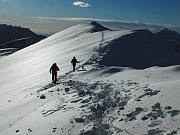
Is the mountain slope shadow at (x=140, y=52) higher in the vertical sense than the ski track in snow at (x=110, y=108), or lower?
lower

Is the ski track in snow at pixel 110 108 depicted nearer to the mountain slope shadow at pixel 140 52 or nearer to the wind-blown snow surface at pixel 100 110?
the wind-blown snow surface at pixel 100 110

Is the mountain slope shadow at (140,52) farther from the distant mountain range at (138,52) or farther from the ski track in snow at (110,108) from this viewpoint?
the ski track in snow at (110,108)

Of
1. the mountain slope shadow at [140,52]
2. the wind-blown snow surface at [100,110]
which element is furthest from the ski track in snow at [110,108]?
the mountain slope shadow at [140,52]

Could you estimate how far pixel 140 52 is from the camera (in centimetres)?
3756

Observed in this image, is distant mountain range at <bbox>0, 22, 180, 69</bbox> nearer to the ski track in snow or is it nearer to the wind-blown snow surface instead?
the wind-blown snow surface

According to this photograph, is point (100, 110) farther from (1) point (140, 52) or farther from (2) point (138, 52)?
(1) point (140, 52)

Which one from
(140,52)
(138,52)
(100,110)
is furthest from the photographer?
(140,52)

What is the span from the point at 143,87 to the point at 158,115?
13.0 feet

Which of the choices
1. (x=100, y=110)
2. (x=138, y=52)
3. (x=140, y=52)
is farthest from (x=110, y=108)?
(x=140, y=52)

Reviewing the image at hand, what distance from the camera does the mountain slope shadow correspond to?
32688mm

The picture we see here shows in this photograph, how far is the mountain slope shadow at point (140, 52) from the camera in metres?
32.7

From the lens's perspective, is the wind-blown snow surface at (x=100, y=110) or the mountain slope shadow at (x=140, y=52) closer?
the wind-blown snow surface at (x=100, y=110)

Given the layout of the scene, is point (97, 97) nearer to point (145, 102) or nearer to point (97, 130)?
point (145, 102)

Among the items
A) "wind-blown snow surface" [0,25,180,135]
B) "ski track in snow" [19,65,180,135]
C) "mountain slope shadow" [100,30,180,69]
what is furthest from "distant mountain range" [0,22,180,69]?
"ski track in snow" [19,65,180,135]
